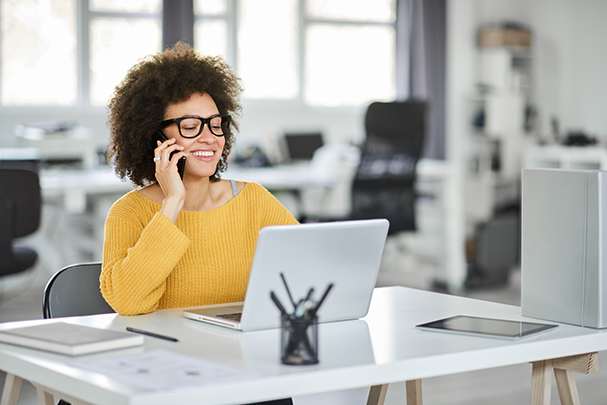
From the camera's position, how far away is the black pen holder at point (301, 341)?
103 cm

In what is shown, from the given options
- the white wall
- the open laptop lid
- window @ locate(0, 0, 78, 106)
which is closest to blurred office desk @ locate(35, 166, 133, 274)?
window @ locate(0, 0, 78, 106)

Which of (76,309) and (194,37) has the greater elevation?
(194,37)

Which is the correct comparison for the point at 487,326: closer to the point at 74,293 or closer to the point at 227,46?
the point at 74,293

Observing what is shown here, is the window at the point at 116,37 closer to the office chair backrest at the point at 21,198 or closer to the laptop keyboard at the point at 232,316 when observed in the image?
the office chair backrest at the point at 21,198

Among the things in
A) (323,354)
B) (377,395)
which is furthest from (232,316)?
(377,395)

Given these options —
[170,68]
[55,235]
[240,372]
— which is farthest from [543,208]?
[55,235]

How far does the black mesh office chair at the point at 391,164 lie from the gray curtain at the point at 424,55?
2.73 metres

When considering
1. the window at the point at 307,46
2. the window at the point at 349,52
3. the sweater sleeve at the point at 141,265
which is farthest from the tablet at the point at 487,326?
the window at the point at 349,52

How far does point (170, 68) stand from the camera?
181 cm

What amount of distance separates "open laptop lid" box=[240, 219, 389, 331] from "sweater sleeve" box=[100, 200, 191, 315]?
0.94 feet

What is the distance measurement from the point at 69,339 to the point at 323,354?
0.40m

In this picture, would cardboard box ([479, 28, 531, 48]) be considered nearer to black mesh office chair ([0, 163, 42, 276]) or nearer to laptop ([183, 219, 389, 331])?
black mesh office chair ([0, 163, 42, 276])

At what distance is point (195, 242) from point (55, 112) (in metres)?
4.48

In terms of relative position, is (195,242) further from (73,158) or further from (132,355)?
(73,158)
